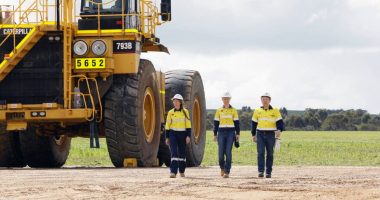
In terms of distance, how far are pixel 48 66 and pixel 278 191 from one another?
26.9 feet

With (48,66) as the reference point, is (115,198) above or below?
below

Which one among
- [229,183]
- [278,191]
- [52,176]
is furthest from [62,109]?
[278,191]

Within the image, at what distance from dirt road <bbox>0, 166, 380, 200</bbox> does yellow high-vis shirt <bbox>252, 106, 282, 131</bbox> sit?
3.11 feet

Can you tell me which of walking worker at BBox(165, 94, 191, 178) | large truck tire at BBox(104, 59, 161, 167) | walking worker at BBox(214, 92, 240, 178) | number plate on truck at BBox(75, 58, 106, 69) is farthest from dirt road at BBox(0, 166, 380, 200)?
number plate on truck at BBox(75, 58, 106, 69)

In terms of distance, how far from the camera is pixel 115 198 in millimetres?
14078

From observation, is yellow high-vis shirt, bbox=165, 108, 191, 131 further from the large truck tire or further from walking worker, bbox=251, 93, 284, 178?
the large truck tire

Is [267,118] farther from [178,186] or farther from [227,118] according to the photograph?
[178,186]

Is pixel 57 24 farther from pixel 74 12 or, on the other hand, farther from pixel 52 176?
pixel 52 176

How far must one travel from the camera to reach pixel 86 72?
71.0 ft

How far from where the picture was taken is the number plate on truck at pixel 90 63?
21531 mm

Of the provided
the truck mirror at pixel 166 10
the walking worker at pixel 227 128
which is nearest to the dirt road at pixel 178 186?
the walking worker at pixel 227 128

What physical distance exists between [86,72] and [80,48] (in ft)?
1.67

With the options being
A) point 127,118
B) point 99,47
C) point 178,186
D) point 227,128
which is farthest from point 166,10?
point 178,186

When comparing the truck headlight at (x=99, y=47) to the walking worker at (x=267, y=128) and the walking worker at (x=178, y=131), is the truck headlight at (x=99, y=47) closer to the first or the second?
the walking worker at (x=178, y=131)
